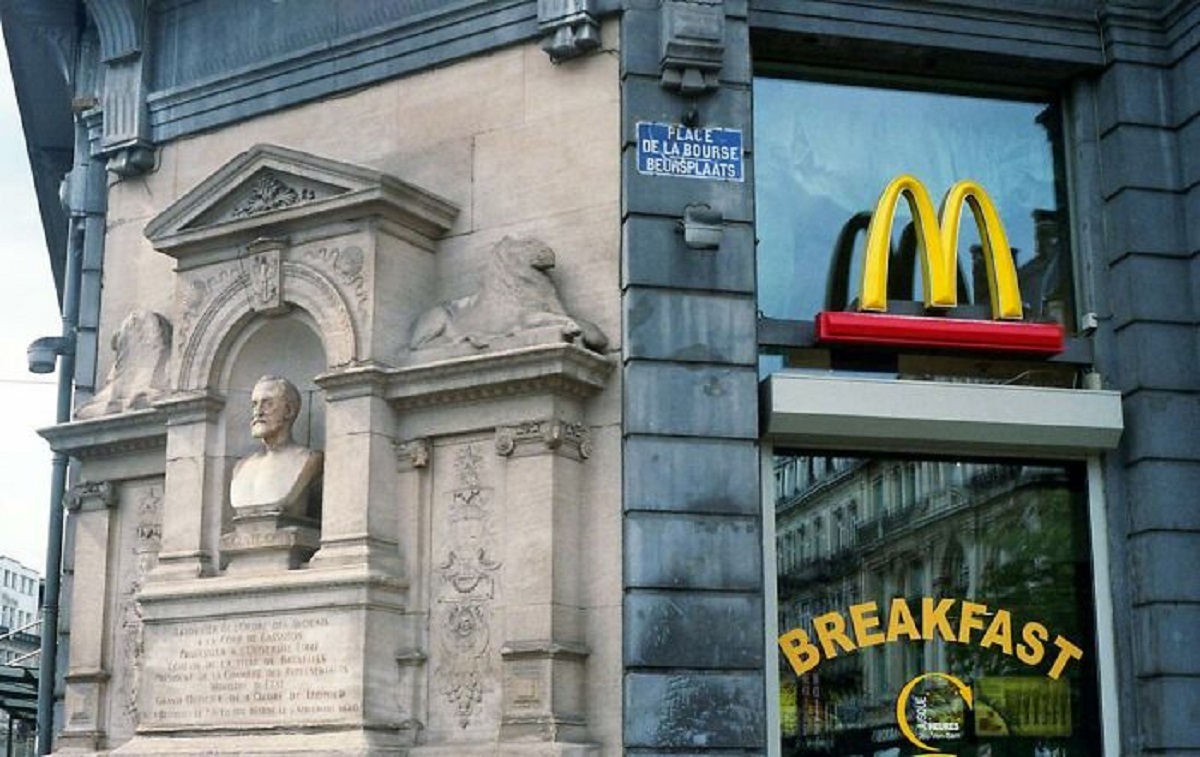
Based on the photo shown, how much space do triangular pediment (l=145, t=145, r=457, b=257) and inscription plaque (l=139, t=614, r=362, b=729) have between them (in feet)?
11.8

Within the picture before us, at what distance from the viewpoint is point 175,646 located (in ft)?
47.8

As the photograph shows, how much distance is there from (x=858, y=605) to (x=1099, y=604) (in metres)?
2.18

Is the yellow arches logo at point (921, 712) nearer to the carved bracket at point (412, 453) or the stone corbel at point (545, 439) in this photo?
the stone corbel at point (545, 439)

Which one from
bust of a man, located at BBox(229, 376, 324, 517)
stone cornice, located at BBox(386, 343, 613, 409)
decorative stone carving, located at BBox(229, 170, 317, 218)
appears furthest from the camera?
decorative stone carving, located at BBox(229, 170, 317, 218)

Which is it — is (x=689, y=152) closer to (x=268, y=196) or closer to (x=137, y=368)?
(x=268, y=196)

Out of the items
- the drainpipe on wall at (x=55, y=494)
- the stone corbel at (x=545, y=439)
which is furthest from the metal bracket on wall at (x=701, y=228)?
the drainpipe on wall at (x=55, y=494)

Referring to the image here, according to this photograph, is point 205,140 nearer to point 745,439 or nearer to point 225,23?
point 225,23

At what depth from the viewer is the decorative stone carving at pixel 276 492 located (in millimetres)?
14320

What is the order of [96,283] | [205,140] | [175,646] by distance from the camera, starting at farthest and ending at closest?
[96,283] → [205,140] → [175,646]

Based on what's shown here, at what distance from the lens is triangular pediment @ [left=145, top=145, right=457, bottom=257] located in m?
14.3

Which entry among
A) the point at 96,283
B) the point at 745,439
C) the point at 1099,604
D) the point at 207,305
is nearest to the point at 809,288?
the point at 745,439

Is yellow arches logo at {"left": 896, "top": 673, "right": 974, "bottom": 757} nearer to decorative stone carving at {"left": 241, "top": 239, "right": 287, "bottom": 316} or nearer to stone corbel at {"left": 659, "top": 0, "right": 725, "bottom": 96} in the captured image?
stone corbel at {"left": 659, "top": 0, "right": 725, "bottom": 96}

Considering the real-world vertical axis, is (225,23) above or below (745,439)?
above

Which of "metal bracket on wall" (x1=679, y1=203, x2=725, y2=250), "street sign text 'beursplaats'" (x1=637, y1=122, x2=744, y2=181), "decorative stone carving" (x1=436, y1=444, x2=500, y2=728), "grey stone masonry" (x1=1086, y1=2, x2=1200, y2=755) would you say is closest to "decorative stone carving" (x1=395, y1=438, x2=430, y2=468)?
"decorative stone carving" (x1=436, y1=444, x2=500, y2=728)
